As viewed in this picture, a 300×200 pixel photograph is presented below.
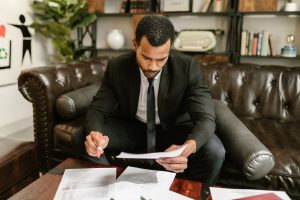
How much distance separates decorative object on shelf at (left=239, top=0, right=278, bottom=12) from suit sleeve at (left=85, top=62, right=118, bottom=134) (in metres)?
1.72

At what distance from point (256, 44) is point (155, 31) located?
1917 millimetres

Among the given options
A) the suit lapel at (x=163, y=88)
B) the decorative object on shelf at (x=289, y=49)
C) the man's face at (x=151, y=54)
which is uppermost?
the decorative object on shelf at (x=289, y=49)

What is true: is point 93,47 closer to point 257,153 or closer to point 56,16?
point 56,16

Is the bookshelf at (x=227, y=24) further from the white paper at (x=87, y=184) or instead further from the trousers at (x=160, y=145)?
the white paper at (x=87, y=184)

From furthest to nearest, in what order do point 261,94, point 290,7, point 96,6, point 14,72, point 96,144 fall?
point 96,6
point 14,72
point 290,7
point 261,94
point 96,144

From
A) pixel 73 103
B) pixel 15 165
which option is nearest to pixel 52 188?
pixel 15 165

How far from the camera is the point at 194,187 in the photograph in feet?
3.36

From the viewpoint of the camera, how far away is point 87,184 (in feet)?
3.33

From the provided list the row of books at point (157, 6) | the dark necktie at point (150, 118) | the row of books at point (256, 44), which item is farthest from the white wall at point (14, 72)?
the row of books at point (256, 44)

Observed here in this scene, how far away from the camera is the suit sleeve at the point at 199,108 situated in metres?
1.27

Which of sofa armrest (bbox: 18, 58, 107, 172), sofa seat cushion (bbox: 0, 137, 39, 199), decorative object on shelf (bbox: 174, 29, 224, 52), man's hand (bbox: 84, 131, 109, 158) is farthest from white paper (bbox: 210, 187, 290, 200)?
decorative object on shelf (bbox: 174, 29, 224, 52)

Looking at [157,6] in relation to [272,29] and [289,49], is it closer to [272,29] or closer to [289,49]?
[272,29]

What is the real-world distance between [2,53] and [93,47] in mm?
1084

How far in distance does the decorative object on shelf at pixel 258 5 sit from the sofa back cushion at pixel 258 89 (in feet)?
2.83
